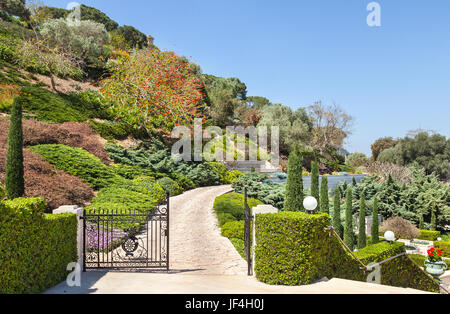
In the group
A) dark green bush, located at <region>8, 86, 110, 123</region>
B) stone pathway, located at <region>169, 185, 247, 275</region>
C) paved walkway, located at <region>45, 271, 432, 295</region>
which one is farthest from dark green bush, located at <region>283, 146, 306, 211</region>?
dark green bush, located at <region>8, 86, 110, 123</region>

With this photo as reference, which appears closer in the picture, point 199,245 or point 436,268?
point 199,245

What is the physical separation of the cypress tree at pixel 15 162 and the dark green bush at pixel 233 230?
6805 millimetres

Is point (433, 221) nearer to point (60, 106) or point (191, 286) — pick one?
point (191, 286)

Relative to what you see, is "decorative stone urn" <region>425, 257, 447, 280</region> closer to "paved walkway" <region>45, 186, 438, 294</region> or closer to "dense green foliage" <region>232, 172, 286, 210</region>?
"dense green foliage" <region>232, 172, 286, 210</region>

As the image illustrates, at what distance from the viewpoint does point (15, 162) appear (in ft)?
30.3

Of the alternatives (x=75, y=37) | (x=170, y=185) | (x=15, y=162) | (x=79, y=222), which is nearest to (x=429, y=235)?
A: (x=170, y=185)

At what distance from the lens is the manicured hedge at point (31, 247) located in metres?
4.42

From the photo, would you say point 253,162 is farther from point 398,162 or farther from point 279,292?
point 279,292

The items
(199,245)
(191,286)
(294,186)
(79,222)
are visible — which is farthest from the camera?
(294,186)

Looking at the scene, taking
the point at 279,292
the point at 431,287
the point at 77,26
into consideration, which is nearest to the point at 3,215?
the point at 279,292

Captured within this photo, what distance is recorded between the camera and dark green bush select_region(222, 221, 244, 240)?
35.1 feet

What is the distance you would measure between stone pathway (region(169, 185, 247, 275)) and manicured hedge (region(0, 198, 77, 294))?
2657 millimetres

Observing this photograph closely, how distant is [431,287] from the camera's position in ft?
38.2

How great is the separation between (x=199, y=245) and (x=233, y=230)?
178 centimetres
